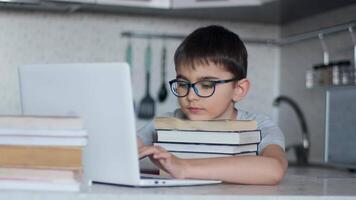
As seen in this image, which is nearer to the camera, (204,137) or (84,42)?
(204,137)

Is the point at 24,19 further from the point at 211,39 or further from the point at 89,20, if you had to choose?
the point at 211,39

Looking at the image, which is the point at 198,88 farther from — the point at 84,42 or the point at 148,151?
the point at 84,42

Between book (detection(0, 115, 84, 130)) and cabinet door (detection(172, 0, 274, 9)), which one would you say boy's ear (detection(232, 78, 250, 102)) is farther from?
cabinet door (detection(172, 0, 274, 9))

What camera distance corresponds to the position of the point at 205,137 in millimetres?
1192

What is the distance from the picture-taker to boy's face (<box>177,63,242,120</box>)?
4.65 ft

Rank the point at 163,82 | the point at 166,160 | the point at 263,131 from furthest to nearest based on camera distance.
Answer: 1. the point at 163,82
2. the point at 263,131
3. the point at 166,160

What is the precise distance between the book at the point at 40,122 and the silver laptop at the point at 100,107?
3.0 inches

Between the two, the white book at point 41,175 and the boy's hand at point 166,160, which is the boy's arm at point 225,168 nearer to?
the boy's hand at point 166,160

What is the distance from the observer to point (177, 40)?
2.88m

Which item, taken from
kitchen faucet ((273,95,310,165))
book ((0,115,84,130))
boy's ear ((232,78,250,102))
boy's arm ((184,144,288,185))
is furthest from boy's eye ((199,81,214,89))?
kitchen faucet ((273,95,310,165))

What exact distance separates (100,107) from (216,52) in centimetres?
48

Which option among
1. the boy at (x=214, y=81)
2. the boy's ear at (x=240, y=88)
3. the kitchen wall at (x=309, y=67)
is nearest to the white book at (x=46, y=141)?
the boy at (x=214, y=81)

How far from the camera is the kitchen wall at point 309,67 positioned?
2525 mm

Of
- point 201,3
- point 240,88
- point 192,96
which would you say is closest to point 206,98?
point 192,96
